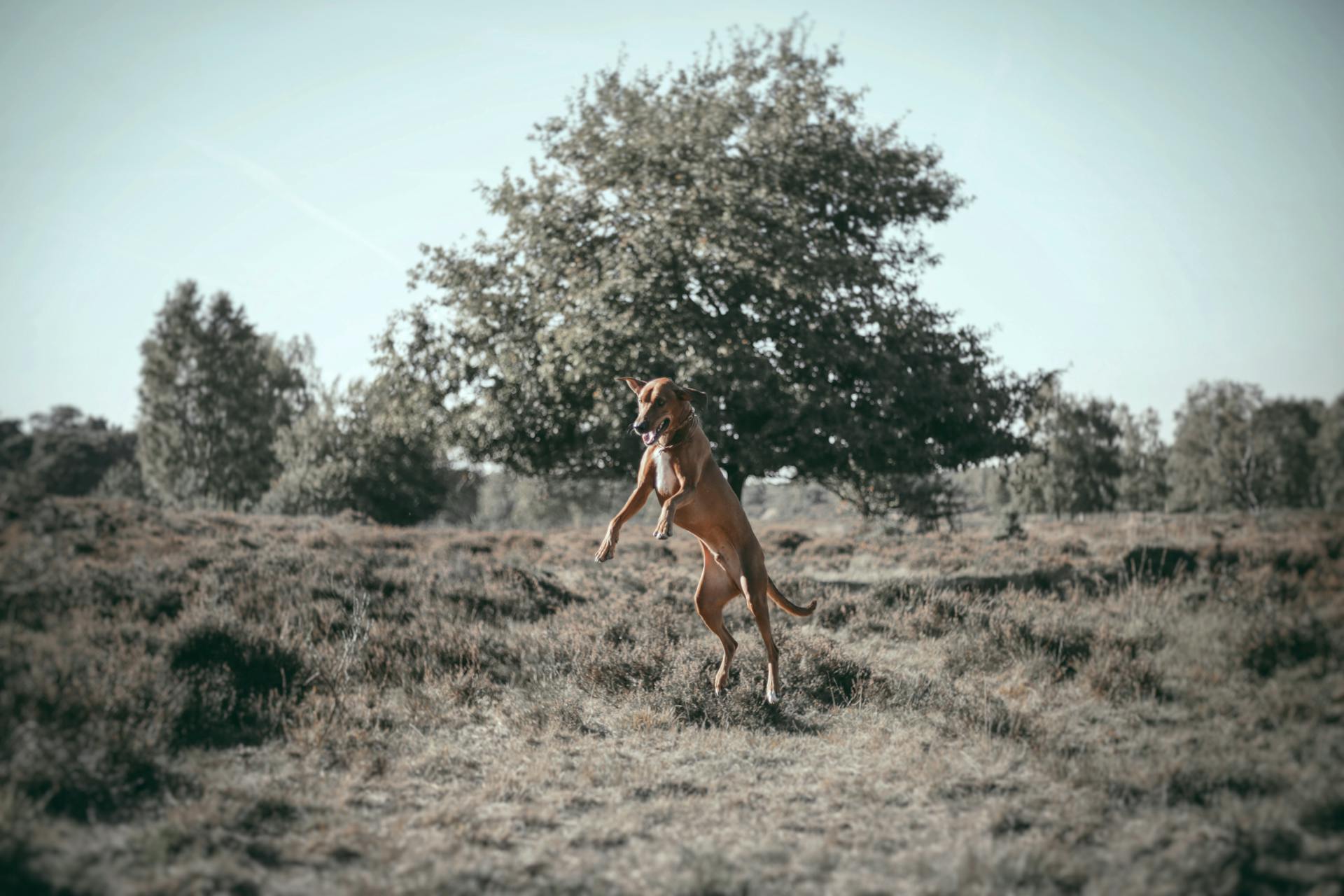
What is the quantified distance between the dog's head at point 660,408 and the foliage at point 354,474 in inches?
1066

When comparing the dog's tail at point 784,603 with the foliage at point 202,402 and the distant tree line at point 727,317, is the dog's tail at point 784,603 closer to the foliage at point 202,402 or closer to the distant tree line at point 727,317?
the distant tree line at point 727,317

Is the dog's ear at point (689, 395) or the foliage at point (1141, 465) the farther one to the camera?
the foliage at point (1141, 465)

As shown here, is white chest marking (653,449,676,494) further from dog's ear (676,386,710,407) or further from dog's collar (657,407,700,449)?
dog's ear (676,386,710,407)

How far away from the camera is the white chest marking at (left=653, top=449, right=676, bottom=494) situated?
4.99 meters

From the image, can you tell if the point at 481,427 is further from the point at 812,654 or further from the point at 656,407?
the point at 656,407

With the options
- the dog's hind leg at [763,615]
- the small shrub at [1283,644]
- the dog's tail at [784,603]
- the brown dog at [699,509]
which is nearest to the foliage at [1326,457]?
the small shrub at [1283,644]

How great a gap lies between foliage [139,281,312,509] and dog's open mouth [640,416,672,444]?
1557 inches

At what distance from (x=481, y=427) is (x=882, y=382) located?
6.89 meters

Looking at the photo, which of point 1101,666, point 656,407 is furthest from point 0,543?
point 1101,666

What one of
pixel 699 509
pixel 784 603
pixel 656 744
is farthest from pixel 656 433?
pixel 656 744

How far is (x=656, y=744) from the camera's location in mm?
5777

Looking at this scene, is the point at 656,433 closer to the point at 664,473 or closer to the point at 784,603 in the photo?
the point at 664,473

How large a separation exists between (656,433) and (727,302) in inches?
318

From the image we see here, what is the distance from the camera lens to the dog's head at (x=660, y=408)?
4.71 metres
